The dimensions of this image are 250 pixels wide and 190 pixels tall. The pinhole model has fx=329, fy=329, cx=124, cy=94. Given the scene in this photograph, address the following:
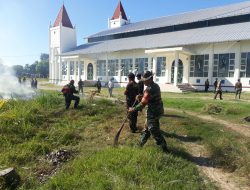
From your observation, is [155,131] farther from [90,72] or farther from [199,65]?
[90,72]

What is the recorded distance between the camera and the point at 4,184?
20.9 feet

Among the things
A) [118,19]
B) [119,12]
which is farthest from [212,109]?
[119,12]

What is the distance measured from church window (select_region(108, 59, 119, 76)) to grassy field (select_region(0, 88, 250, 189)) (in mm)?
29248

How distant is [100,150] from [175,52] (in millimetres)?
25542

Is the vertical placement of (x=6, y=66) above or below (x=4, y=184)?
above

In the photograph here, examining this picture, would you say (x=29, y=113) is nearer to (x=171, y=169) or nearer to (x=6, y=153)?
(x=6, y=153)

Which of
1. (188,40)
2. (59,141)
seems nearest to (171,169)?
(59,141)

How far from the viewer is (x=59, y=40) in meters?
53.2

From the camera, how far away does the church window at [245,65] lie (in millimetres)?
29427

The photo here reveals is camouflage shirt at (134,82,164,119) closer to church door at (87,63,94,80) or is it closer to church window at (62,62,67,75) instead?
church door at (87,63,94,80)

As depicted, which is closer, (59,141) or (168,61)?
(59,141)

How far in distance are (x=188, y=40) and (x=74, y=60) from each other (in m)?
20.1

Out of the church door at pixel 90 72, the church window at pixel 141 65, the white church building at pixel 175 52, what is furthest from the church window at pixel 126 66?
the church door at pixel 90 72

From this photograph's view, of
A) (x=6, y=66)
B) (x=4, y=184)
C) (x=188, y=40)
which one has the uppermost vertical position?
(x=188, y=40)
